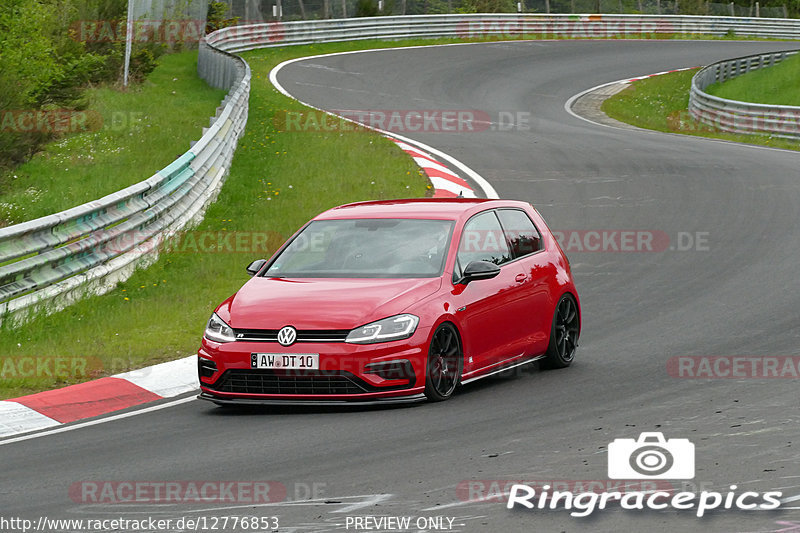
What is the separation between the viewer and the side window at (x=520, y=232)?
34.8 feet

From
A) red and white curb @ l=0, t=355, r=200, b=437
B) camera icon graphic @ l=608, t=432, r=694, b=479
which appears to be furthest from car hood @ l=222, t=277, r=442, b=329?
camera icon graphic @ l=608, t=432, r=694, b=479

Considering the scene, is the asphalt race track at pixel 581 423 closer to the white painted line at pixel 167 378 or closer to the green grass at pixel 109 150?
the white painted line at pixel 167 378

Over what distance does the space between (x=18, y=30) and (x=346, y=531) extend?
1948 cm

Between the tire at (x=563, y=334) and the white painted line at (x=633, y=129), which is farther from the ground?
the tire at (x=563, y=334)

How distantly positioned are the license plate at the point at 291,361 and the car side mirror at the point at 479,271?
1.44m

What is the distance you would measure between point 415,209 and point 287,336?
2.07 metres

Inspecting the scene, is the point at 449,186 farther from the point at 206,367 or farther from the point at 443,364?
the point at 206,367

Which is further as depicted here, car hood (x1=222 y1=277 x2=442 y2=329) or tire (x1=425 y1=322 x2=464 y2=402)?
tire (x1=425 y1=322 x2=464 y2=402)

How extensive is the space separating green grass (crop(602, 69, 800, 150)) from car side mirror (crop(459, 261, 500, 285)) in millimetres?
19890

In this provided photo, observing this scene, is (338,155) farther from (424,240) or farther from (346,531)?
(346,531)

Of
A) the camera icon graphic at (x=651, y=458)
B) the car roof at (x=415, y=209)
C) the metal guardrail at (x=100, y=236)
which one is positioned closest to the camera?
the camera icon graphic at (x=651, y=458)

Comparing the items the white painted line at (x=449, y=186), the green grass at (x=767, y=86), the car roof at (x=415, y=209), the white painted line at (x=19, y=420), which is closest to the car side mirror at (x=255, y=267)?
the car roof at (x=415, y=209)

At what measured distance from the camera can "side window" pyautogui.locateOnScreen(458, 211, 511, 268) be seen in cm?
996

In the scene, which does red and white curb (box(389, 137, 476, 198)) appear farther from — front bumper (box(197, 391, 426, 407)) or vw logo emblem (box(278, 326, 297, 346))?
vw logo emblem (box(278, 326, 297, 346))
